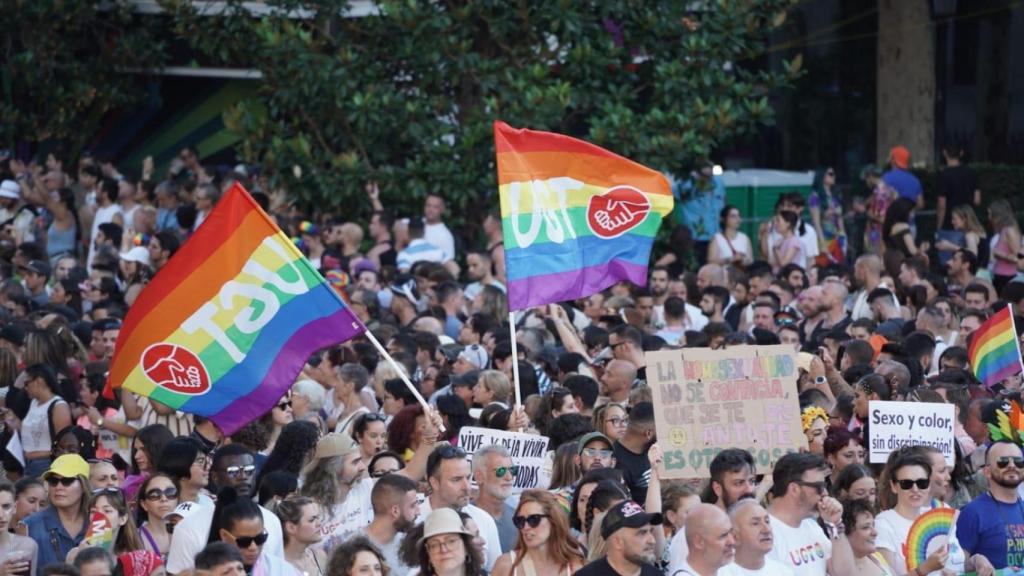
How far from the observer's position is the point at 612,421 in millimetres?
11391

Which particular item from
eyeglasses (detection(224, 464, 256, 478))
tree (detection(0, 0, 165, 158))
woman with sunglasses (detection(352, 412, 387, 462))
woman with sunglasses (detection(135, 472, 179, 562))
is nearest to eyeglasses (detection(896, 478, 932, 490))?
woman with sunglasses (detection(352, 412, 387, 462))

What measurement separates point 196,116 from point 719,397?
671 inches

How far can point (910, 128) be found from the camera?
2422cm

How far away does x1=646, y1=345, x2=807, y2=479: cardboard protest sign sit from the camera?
10391 millimetres

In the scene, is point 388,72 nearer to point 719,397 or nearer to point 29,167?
point 29,167

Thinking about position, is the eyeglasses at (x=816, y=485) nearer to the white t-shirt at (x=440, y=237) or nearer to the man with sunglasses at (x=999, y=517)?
the man with sunglasses at (x=999, y=517)

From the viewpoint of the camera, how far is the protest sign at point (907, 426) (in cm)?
1055

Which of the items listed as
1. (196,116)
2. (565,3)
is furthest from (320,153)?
(196,116)

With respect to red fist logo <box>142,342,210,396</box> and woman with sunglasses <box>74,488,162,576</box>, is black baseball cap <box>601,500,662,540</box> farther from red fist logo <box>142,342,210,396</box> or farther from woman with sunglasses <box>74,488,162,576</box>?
red fist logo <box>142,342,210,396</box>

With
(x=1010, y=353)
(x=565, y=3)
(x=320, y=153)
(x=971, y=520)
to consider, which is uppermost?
(x=565, y=3)

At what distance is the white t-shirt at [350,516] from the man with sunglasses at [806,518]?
1956 mm

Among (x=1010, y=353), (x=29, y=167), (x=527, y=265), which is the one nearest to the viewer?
(x=527, y=265)

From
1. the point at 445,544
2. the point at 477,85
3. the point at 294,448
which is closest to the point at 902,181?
the point at 477,85

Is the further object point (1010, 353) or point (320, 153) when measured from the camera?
point (320, 153)
